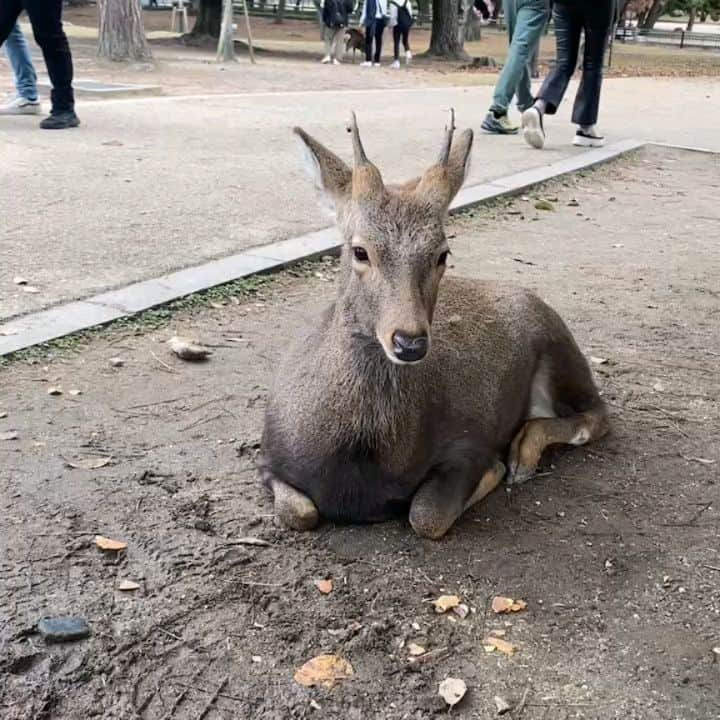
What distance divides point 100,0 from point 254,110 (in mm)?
7773

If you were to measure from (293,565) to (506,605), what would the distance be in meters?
0.74

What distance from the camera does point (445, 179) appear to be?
393 cm

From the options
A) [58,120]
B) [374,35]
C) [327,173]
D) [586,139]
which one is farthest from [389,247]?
[374,35]

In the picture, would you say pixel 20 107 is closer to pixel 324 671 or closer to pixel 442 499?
pixel 442 499

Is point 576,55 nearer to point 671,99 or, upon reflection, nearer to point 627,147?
point 627,147

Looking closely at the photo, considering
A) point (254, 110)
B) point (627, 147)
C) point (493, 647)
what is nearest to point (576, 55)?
point (627, 147)

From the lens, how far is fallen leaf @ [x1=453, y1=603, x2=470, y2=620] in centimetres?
346

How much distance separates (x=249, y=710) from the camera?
→ 296cm

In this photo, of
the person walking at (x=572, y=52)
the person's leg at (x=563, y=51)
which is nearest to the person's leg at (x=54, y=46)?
the person walking at (x=572, y=52)

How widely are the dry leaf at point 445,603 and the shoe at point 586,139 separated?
32.4 feet

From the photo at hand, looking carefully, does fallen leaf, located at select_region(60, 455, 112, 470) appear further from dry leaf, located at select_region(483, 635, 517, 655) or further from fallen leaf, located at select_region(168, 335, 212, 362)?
dry leaf, located at select_region(483, 635, 517, 655)

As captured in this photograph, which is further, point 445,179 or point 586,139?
point 586,139

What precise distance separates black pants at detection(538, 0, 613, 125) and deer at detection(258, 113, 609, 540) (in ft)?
25.3

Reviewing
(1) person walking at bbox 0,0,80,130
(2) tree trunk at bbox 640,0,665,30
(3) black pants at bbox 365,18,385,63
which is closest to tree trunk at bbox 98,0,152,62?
(3) black pants at bbox 365,18,385,63
